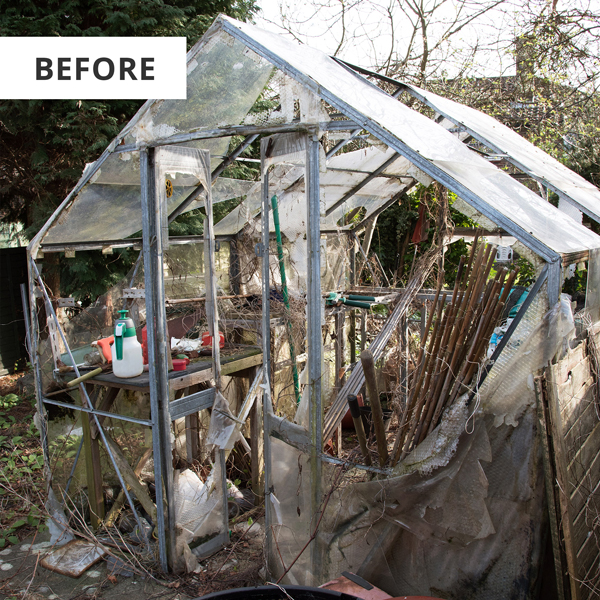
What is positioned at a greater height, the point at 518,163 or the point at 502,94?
the point at 502,94

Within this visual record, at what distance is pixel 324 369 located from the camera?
3291 millimetres

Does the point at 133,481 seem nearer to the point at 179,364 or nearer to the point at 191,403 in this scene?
the point at 191,403

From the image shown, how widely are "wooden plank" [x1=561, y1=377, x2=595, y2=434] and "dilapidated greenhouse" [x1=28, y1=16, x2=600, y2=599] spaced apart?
0.9 inches

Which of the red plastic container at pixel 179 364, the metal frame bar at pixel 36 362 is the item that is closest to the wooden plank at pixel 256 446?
the red plastic container at pixel 179 364

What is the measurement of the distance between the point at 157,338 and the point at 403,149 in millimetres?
2188

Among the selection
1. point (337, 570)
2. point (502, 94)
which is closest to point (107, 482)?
point (337, 570)

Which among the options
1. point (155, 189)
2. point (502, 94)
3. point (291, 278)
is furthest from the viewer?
point (502, 94)

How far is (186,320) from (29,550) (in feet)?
8.23

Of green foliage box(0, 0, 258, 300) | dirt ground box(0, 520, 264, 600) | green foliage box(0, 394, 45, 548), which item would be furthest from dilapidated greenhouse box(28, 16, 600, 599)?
green foliage box(0, 0, 258, 300)

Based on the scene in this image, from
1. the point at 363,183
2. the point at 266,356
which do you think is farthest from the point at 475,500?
the point at 363,183


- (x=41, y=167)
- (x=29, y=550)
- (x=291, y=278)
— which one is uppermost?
(x=41, y=167)

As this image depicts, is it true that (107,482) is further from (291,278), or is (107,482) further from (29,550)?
(291,278)

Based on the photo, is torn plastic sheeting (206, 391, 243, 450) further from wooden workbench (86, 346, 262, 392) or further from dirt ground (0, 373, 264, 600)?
dirt ground (0, 373, 264, 600)

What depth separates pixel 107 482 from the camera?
460 cm
